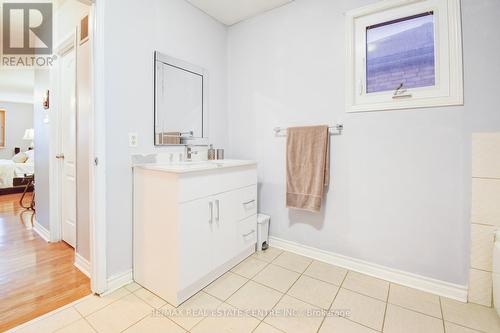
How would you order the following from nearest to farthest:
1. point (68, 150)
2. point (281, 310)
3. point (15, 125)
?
point (281, 310) → point (68, 150) → point (15, 125)

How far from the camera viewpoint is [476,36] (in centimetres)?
149

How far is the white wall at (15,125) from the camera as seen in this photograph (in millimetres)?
6855

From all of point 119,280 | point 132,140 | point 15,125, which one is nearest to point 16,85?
point 15,125

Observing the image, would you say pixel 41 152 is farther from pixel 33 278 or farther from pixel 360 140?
pixel 360 140

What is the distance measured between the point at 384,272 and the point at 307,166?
1016 mm

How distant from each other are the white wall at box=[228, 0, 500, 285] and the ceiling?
7 centimetres

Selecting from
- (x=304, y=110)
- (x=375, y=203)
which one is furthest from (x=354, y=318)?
(x=304, y=110)

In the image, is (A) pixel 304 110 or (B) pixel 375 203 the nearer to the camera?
(B) pixel 375 203

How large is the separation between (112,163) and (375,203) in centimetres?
200

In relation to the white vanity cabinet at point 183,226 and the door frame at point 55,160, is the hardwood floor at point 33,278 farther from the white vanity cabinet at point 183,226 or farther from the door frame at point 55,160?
the white vanity cabinet at point 183,226

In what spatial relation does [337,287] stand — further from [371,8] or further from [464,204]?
[371,8]

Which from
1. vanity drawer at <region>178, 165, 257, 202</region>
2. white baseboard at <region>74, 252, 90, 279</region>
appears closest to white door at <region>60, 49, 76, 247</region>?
white baseboard at <region>74, 252, 90, 279</region>

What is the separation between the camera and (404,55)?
176cm

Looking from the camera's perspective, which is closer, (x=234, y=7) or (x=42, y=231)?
(x=234, y=7)
